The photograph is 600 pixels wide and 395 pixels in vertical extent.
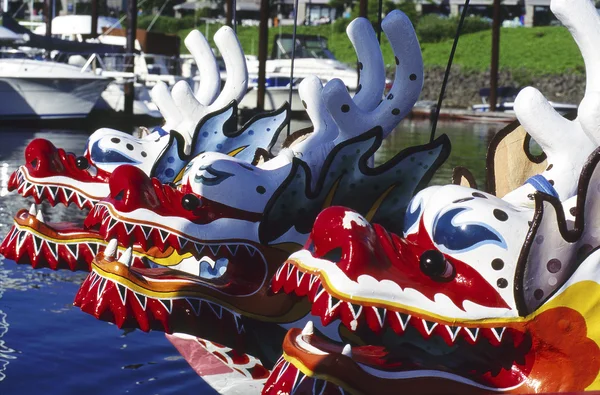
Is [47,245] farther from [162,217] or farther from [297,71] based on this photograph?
[297,71]

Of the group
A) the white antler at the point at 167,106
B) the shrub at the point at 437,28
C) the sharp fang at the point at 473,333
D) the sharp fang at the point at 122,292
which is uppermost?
the white antler at the point at 167,106

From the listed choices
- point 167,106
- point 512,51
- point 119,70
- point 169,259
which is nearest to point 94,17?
point 119,70

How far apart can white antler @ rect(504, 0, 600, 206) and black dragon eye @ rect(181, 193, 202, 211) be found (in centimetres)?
163

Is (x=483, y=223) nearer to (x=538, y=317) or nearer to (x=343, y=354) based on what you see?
(x=538, y=317)

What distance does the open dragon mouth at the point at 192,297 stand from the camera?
489 cm

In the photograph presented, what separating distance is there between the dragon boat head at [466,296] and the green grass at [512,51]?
3401 cm

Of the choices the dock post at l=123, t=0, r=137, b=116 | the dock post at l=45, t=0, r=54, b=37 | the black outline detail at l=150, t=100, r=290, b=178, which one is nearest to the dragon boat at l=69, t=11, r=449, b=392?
the black outline detail at l=150, t=100, r=290, b=178

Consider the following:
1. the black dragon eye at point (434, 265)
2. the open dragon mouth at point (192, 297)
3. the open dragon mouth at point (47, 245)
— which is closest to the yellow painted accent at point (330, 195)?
the open dragon mouth at point (192, 297)

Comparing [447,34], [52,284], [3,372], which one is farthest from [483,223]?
[447,34]

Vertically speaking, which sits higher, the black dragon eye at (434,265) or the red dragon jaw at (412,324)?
the black dragon eye at (434,265)

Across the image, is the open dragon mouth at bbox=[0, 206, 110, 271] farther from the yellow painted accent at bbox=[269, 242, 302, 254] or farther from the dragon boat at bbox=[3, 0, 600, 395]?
the yellow painted accent at bbox=[269, 242, 302, 254]

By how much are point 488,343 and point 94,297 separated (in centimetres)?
188

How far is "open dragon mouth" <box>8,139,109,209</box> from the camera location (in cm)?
671

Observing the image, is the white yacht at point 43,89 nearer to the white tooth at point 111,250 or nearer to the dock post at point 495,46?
the dock post at point 495,46
